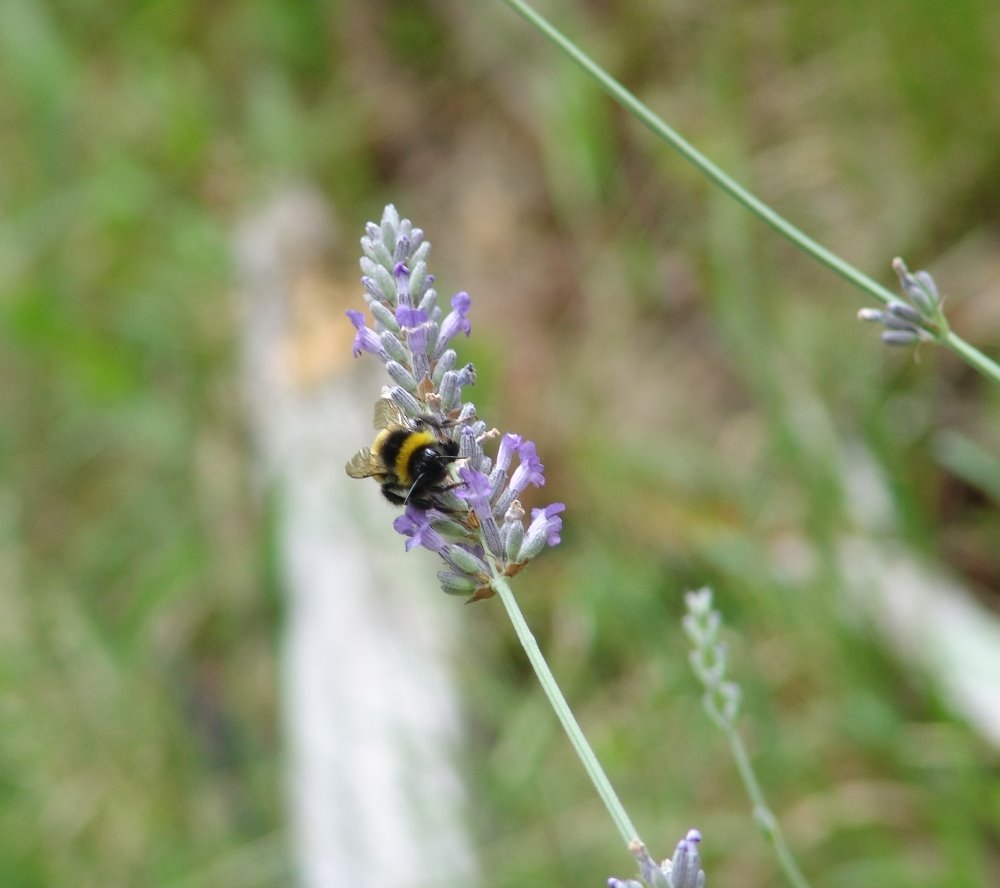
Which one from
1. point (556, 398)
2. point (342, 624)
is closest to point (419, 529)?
point (342, 624)

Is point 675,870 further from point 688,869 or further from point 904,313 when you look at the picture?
point 904,313

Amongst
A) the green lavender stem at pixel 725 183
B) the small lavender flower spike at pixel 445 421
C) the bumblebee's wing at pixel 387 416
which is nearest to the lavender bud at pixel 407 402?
the small lavender flower spike at pixel 445 421

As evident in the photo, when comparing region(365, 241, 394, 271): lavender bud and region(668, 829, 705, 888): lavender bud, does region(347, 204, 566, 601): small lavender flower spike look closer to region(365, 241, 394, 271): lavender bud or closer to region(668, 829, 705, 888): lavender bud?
region(365, 241, 394, 271): lavender bud

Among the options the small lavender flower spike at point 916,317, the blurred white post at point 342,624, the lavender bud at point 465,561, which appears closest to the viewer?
the lavender bud at point 465,561

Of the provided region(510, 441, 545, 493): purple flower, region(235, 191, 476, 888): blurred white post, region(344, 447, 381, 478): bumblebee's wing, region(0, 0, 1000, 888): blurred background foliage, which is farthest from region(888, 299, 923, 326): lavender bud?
region(235, 191, 476, 888): blurred white post

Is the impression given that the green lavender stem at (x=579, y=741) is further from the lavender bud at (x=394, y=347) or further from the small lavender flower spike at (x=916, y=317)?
the small lavender flower spike at (x=916, y=317)
